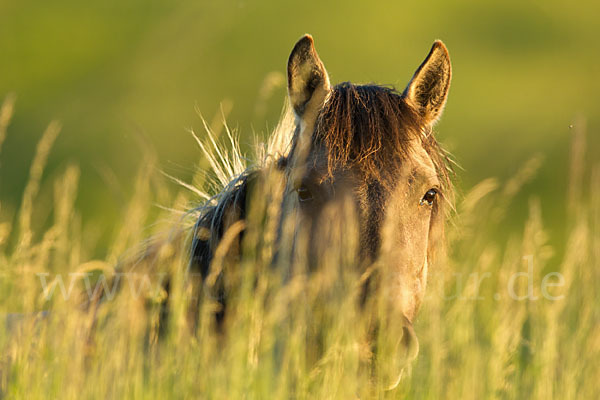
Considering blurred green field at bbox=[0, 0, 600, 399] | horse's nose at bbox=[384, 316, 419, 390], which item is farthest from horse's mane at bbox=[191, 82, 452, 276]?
horse's nose at bbox=[384, 316, 419, 390]

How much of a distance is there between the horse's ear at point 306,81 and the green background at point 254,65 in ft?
98.5

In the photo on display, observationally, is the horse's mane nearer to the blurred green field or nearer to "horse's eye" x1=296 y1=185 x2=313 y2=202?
"horse's eye" x1=296 y1=185 x2=313 y2=202

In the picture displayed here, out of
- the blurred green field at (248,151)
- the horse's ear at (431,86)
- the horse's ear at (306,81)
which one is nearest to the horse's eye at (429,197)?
the blurred green field at (248,151)

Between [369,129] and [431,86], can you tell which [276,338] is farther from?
[431,86]

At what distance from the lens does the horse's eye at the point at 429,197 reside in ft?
13.6

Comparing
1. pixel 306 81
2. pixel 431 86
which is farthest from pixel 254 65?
pixel 306 81

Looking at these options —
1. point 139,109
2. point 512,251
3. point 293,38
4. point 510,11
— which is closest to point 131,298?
point 512,251

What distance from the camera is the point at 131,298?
3.84m

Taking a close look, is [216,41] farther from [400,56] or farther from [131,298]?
[131,298]

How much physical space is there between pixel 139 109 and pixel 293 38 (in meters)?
12.5

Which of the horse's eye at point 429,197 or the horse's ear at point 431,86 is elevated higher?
the horse's ear at point 431,86

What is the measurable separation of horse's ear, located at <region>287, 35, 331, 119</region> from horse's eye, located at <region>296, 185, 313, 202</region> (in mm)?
552

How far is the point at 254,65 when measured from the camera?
4850 cm

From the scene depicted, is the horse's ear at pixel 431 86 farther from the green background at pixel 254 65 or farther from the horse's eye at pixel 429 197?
the green background at pixel 254 65
